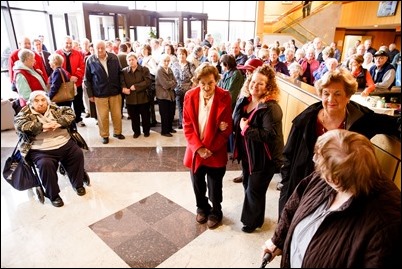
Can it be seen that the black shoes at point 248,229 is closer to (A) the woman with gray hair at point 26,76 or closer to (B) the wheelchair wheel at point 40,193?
(B) the wheelchair wheel at point 40,193

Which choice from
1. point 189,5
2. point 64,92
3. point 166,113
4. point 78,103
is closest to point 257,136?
point 189,5

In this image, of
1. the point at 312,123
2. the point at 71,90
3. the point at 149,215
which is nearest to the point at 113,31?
the point at 71,90

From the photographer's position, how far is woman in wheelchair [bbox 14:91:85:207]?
2.37m

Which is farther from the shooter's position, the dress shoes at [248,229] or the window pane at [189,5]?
the dress shoes at [248,229]

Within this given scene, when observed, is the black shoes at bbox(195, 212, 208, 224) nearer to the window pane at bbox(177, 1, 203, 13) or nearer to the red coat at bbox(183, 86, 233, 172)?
the red coat at bbox(183, 86, 233, 172)

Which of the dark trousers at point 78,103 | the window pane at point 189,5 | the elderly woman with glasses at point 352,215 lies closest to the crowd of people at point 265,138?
the elderly woman with glasses at point 352,215

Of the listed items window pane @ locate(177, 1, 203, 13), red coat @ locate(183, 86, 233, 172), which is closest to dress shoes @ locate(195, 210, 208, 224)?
red coat @ locate(183, 86, 233, 172)

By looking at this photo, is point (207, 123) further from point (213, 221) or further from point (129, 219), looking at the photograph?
point (129, 219)

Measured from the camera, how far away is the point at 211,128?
196 centimetres

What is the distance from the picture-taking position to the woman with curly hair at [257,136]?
71.7 inches

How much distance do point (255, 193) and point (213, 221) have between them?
465mm

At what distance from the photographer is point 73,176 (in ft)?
8.83

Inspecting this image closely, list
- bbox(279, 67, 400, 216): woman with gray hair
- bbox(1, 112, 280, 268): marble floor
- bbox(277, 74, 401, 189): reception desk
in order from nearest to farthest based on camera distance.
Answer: bbox(1, 112, 280, 268): marble floor < bbox(277, 74, 401, 189): reception desk < bbox(279, 67, 400, 216): woman with gray hair

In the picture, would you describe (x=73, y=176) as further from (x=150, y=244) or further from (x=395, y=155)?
(x=395, y=155)
